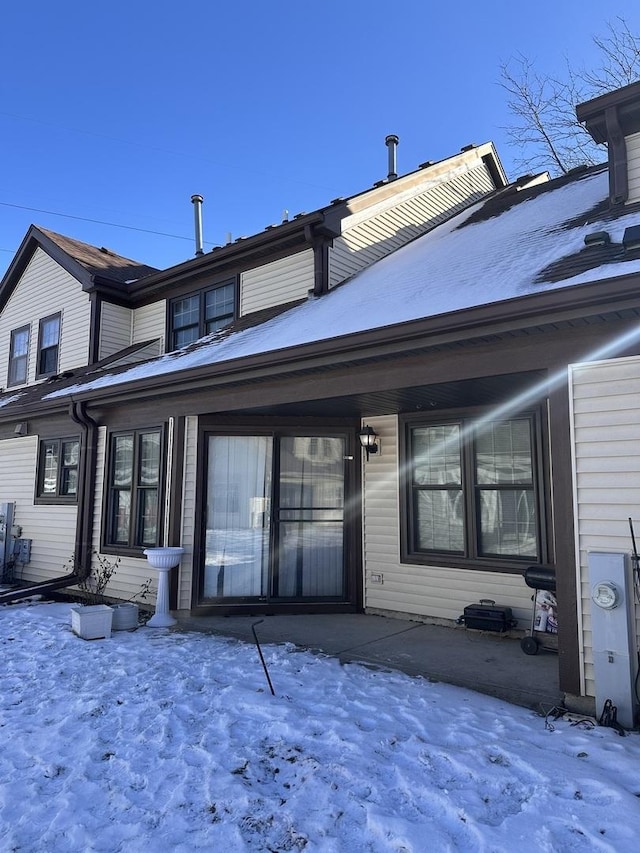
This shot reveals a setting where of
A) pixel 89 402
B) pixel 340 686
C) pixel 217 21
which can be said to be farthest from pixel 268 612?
pixel 217 21

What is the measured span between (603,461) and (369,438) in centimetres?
334

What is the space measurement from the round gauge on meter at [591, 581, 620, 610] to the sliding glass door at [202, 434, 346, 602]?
3794 millimetres

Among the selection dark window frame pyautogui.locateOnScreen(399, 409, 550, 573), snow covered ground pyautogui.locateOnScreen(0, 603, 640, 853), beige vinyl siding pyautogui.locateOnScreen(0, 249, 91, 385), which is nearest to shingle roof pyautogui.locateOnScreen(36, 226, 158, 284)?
beige vinyl siding pyautogui.locateOnScreen(0, 249, 91, 385)

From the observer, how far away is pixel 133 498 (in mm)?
7945

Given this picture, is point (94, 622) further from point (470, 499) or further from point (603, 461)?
point (603, 461)

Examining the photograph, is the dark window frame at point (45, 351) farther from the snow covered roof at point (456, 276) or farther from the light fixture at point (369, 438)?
the light fixture at point (369, 438)

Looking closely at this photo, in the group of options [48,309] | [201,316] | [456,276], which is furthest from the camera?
[48,309]

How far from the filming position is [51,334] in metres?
11.4

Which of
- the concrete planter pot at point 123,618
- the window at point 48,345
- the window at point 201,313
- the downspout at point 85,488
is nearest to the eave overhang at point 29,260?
the window at point 48,345

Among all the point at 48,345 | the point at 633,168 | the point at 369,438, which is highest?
the point at 633,168

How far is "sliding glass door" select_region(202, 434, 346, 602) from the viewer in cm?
705

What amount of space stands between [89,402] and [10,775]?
578 cm

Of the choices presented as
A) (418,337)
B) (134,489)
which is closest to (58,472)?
(134,489)

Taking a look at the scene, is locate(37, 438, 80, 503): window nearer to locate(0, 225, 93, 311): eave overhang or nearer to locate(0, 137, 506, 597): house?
locate(0, 137, 506, 597): house
